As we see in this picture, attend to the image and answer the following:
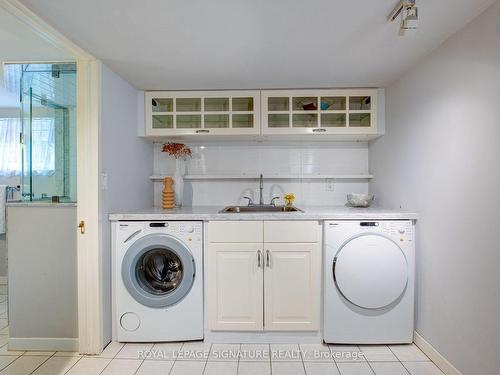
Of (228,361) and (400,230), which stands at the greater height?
(400,230)

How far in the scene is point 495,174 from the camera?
1357 millimetres

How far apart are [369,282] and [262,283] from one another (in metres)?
0.77

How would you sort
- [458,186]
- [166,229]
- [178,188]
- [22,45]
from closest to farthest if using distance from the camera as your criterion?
[458,186] < [22,45] < [166,229] < [178,188]

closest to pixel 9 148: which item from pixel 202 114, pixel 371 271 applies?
pixel 202 114

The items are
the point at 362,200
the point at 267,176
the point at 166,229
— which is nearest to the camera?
the point at 166,229

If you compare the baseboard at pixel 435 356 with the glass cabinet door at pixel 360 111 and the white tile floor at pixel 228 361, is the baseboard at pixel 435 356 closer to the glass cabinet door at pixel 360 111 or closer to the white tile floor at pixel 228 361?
the white tile floor at pixel 228 361

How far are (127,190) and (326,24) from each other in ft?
6.22

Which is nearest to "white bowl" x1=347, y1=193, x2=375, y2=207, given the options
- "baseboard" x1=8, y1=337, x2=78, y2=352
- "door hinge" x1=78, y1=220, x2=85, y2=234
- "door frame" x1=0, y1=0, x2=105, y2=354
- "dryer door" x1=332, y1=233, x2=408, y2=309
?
"dryer door" x1=332, y1=233, x2=408, y2=309

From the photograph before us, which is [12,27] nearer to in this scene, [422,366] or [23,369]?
[23,369]

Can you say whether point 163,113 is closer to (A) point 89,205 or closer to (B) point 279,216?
(A) point 89,205

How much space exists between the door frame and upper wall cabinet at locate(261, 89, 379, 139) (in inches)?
52.6

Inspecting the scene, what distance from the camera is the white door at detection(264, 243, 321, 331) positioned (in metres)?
2.04

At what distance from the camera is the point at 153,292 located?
2047 millimetres

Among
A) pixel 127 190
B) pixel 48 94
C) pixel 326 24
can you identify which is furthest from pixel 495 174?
pixel 48 94
